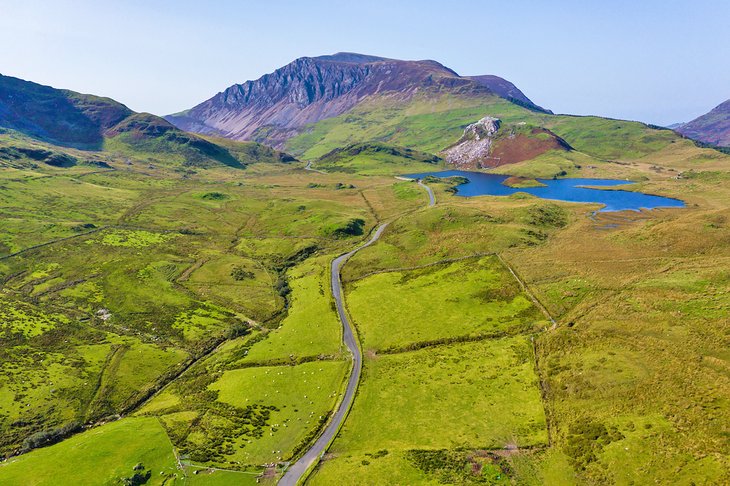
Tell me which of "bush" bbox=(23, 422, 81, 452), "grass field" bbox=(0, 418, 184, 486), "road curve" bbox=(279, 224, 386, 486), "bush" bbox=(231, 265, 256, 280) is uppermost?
"bush" bbox=(231, 265, 256, 280)

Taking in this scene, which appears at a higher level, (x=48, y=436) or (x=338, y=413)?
(x=338, y=413)

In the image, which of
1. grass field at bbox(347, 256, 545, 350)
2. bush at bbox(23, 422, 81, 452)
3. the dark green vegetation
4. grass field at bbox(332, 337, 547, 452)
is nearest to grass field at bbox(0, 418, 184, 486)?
the dark green vegetation

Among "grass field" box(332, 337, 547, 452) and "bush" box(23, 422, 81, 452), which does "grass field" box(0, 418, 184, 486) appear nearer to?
"bush" box(23, 422, 81, 452)

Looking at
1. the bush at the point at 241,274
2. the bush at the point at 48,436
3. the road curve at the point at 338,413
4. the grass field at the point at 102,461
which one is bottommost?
the bush at the point at 48,436

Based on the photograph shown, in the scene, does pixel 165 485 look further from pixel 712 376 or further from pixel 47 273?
pixel 47 273

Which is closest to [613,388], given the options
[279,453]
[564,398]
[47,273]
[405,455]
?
[564,398]

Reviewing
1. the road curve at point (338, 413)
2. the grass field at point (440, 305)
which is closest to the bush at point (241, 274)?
the road curve at point (338, 413)

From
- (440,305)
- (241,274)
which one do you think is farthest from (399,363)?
(241,274)

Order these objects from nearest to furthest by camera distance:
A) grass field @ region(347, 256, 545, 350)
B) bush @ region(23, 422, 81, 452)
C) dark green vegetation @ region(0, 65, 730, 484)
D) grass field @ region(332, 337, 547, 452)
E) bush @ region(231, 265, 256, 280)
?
dark green vegetation @ region(0, 65, 730, 484) < grass field @ region(332, 337, 547, 452) < bush @ region(23, 422, 81, 452) < grass field @ region(347, 256, 545, 350) < bush @ region(231, 265, 256, 280)

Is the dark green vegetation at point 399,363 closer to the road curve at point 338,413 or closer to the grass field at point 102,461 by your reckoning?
the grass field at point 102,461

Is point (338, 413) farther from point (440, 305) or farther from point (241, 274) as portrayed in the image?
point (241, 274)

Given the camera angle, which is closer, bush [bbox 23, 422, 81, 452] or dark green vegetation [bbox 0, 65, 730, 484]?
dark green vegetation [bbox 0, 65, 730, 484]
